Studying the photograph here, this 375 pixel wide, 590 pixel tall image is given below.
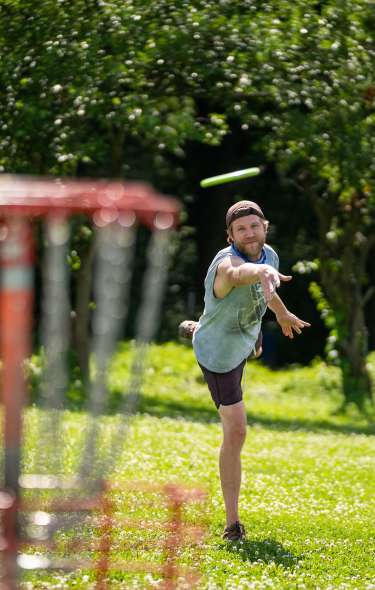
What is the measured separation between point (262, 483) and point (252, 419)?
6076mm

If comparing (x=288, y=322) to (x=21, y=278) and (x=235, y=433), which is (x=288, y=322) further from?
(x=21, y=278)

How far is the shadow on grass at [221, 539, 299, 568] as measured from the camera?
665 centimetres

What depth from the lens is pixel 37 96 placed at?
1473 centimetres

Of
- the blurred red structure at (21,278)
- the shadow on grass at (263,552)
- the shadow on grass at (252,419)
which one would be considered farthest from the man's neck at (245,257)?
the shadow on grass at (252,419)

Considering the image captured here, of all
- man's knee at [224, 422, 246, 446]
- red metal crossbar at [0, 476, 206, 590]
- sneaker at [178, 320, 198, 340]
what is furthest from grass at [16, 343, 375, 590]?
sneaker at [178, 320, 198, 340]

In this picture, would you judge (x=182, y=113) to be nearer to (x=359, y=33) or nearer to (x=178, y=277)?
(x=359, y=33)

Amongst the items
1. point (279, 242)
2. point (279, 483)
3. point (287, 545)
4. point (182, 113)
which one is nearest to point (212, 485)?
point (279, 483)

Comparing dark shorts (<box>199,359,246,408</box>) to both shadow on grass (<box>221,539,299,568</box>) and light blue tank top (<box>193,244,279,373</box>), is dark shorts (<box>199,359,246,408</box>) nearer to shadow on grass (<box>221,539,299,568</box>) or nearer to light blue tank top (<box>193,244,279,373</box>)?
light blue tank top (<box>193,244,279,373</box>)

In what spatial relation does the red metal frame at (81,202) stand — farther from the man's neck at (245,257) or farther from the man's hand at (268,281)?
the man's neck at (245,257)

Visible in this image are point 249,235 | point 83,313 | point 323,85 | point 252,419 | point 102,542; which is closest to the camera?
point 102,542

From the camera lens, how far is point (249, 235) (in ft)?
21.6

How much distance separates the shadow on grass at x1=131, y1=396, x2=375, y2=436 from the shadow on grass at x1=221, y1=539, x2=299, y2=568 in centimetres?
724

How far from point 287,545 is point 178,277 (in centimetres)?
1712

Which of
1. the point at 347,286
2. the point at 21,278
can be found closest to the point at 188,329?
the point at 21,278
